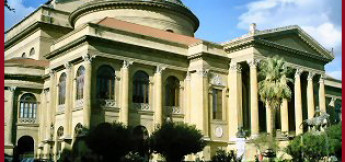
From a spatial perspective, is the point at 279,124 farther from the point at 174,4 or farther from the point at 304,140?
the point at 174,4

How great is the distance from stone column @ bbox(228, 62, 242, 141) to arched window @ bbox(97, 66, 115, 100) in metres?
11.5

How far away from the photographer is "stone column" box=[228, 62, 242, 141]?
42.2m

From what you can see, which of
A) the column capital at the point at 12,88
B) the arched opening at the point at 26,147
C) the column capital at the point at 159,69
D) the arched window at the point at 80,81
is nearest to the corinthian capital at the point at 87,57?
the arched window at the point at 80,81

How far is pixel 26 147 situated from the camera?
44531 mm

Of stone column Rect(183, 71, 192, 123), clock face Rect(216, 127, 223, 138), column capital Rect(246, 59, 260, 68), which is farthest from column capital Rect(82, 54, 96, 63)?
column capital Rect(246, 59, 260, 68)

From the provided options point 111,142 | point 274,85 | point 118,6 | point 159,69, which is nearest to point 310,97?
point 274,85

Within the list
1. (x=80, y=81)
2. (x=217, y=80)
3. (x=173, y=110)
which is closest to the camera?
(x=80, y=81)

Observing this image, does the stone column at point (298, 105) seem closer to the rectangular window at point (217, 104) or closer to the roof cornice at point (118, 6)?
the rectangular window at point (217, 104)

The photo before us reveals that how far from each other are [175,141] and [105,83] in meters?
9.34

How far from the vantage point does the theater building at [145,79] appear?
123 ft

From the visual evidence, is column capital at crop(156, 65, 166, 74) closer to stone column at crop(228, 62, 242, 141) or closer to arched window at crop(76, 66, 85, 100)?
arched window at crop(76, 66, 85, 100)

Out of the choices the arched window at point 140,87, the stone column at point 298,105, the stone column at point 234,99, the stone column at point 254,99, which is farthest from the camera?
the stone column at point 298,105

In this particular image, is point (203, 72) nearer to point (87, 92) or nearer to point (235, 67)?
point (235, 67)

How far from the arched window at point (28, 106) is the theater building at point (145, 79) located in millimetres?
92
